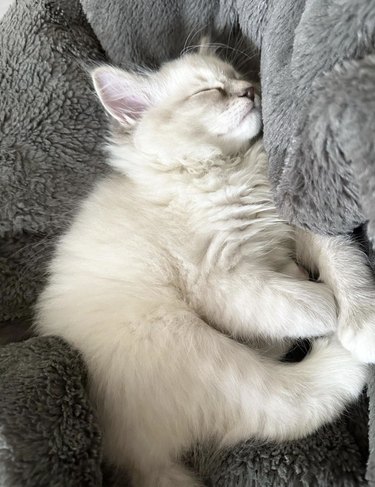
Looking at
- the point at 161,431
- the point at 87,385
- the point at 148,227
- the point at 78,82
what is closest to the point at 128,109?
the point at 78,82

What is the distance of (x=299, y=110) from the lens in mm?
922

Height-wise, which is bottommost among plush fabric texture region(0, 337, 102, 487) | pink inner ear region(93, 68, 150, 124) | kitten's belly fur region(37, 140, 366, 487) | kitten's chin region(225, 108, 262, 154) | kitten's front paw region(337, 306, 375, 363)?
plush fabric texture region(0, 337, 102, 487)

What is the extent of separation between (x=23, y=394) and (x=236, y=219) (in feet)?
1.98

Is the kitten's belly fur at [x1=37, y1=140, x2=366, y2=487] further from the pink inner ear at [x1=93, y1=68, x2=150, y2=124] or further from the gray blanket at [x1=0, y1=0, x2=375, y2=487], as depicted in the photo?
the pink inner ear at [x1=93, y1=68, x2=150, y2=124]

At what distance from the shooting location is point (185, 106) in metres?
1.33

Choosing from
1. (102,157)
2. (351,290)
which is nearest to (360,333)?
(351,290)

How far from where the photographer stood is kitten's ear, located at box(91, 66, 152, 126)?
1330 millimetres

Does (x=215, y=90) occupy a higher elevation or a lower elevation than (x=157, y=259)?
higher

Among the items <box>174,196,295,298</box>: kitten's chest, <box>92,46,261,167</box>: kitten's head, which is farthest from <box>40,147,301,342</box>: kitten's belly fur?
<box>92,46,261,167</box>: kitten's head

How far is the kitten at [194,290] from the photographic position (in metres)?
1.03

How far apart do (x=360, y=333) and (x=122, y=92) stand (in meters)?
0.87

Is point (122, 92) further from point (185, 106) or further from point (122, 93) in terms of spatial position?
point (185, 106)

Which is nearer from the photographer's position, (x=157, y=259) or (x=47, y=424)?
(x=47, y=424)

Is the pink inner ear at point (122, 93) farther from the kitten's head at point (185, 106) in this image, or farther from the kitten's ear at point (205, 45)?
the kitten's ear at point (205, 45)
